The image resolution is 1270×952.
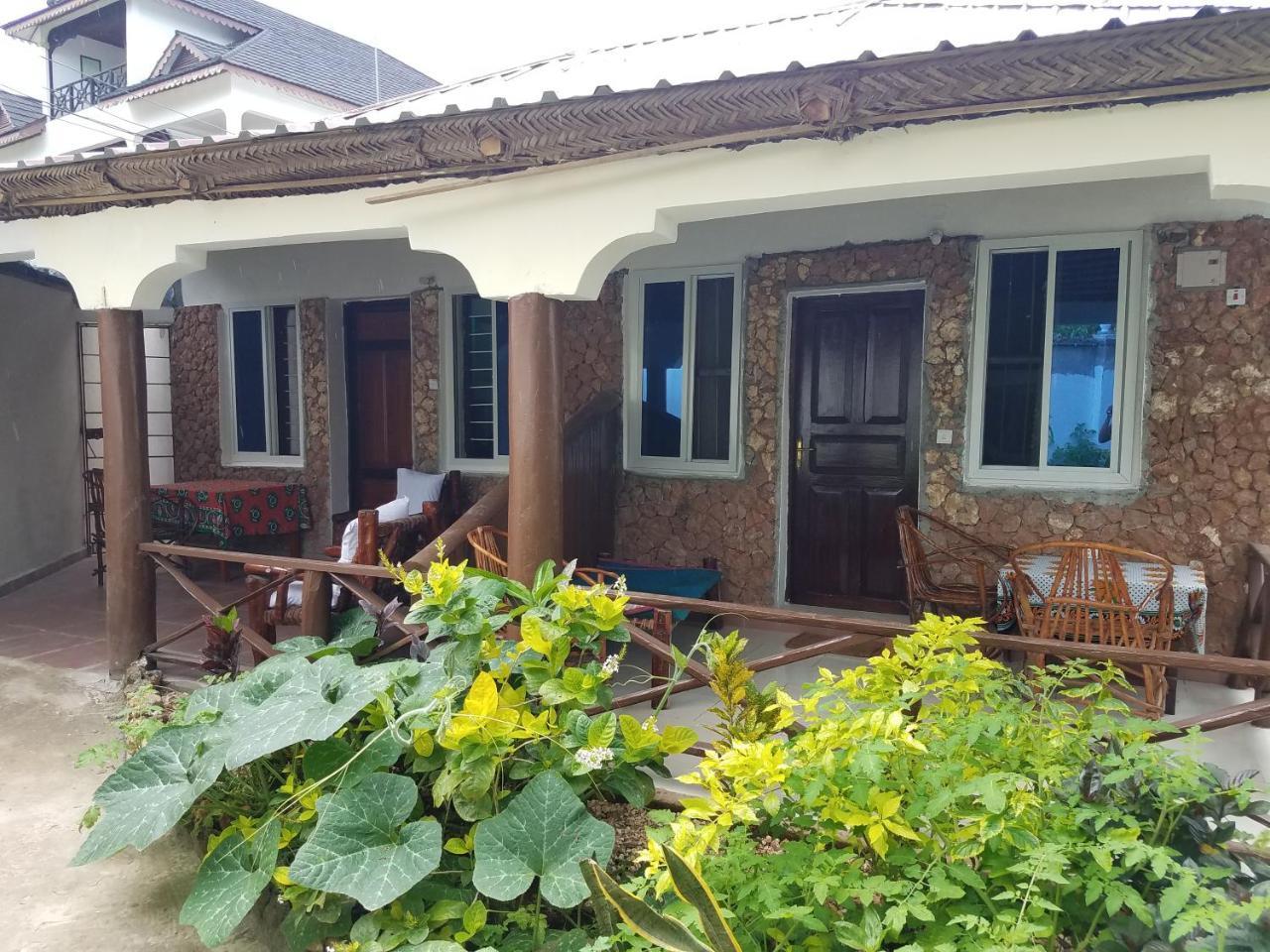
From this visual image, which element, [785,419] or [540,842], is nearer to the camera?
[540,842]

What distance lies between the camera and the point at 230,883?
2.54m

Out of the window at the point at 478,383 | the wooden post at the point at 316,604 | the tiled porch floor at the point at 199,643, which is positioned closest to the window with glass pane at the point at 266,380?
the tiled porch floor at the point at 199,643

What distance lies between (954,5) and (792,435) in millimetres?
2484

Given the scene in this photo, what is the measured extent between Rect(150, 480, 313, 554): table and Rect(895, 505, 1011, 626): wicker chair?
4.82 m

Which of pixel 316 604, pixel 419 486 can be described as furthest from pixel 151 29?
pixel 316 604

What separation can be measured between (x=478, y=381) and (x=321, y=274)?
5.63ft

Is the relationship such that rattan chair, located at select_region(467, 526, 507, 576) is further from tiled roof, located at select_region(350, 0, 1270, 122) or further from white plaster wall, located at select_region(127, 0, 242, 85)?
white plaster wall, located at select_region(127, 0, 242, 85)

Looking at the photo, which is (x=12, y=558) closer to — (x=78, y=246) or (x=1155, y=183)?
(x=78, y=246)

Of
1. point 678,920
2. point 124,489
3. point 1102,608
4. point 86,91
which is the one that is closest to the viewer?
point 678,920

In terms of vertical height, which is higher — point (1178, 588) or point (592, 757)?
point (1178, 588)

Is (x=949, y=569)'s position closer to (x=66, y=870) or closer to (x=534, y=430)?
(x=534, y=430)

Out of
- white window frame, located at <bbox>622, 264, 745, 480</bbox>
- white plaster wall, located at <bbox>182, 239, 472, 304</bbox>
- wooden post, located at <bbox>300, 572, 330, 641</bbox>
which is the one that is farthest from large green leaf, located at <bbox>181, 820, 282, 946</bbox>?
white plaster wall, located at <bbox>182, 239, 472, 304</bbox>

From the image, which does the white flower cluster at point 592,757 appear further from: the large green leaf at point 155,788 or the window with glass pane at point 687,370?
the window with glass pane at point 687,370

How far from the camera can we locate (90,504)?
6.75 m
